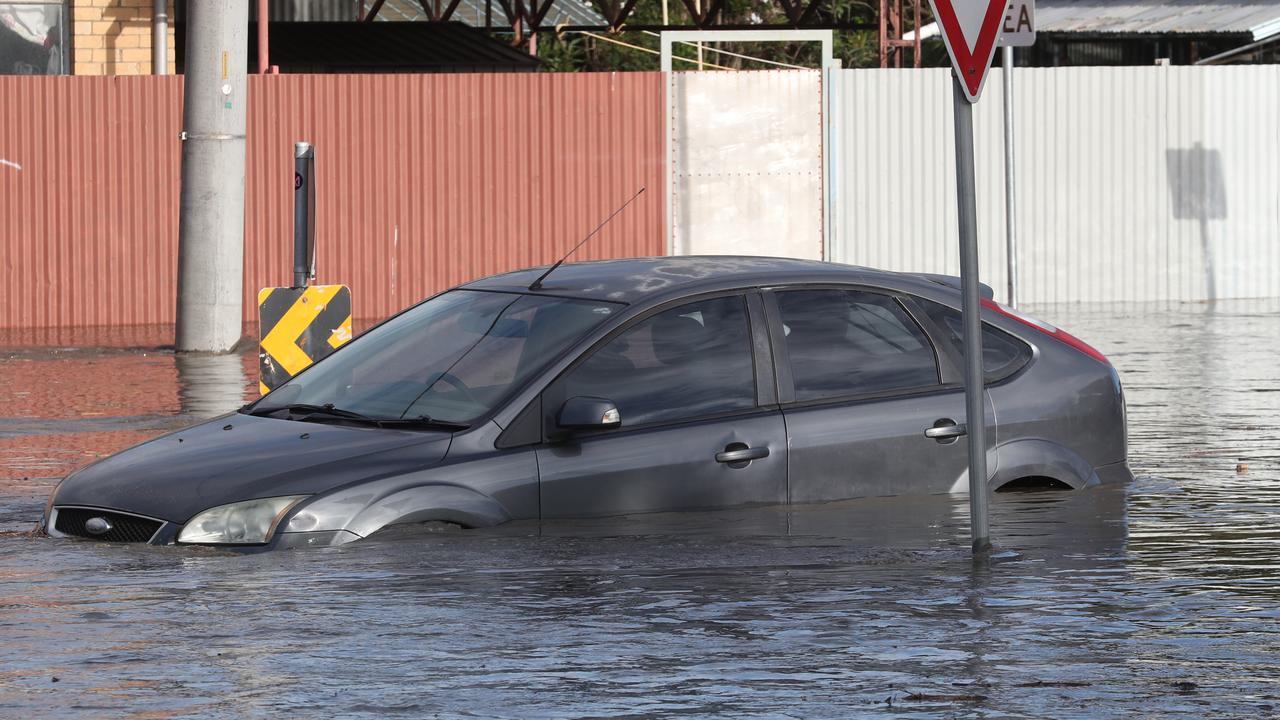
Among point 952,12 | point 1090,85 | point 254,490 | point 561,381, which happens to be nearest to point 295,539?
point 254,490

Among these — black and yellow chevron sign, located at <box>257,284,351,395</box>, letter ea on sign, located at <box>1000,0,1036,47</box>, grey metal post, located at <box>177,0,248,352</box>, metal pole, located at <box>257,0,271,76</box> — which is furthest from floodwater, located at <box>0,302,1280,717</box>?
metal pole, located at <box>257,0,271,76</box>

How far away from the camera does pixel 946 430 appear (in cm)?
812

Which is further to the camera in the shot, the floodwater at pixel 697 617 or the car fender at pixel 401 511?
the car fender at pixel 401 511

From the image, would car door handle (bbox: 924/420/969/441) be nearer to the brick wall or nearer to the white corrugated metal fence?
the white corrugated metal fence

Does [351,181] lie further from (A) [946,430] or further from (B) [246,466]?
(B) [246,466]

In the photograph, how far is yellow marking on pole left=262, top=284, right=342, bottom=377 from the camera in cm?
1126

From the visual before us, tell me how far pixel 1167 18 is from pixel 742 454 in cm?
2483

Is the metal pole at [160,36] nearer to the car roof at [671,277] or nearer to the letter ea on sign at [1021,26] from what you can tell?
the letter ea on sign at [1021,26]

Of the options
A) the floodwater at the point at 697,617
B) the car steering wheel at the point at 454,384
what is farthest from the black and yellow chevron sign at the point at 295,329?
the car steering wheel at the point at 454,384

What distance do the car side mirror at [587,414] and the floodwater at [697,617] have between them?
15.7 inches

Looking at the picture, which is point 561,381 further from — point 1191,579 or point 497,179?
point 497,179

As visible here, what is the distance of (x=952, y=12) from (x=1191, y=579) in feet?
6.94

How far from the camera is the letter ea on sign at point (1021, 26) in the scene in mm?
15906

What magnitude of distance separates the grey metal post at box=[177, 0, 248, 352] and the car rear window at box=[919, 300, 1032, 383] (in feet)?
31.5
